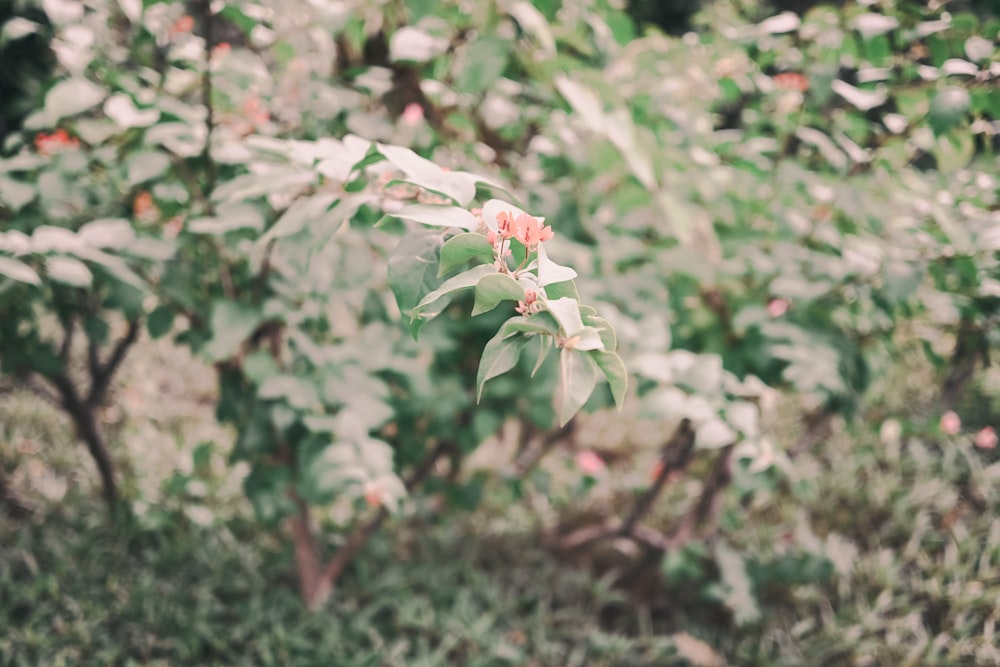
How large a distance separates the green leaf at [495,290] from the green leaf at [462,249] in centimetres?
6

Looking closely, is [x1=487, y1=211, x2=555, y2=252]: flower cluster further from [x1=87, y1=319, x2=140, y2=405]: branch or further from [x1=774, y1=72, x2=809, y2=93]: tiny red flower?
[x1=87, y1=319, x2=140, y2=405]: branch

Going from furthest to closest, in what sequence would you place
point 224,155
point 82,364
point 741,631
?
1. point 82,364
2. point 741,631
3. point 224,155

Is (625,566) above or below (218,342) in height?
below

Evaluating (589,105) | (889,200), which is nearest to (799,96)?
(889,200)

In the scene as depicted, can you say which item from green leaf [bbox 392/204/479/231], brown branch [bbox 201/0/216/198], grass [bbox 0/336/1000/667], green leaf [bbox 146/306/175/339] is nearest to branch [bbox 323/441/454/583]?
grass [bbox 0/336/1000/667]

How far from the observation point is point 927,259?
52.7 inches

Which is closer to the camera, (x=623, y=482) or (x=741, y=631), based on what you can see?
(x=741, y=631)

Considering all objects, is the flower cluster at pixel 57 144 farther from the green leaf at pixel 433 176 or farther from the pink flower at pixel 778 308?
the pink flower at pixel 778 308

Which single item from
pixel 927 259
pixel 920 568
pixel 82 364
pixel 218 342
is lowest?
pixel 82 364

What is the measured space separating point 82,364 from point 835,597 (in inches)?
135

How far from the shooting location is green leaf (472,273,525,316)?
0.54 meters

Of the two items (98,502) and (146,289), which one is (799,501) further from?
(98,502)

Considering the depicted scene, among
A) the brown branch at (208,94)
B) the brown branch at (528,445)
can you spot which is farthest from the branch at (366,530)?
the brown branch at (208,94)

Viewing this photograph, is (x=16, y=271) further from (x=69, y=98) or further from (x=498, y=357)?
(x=498, y=357)
